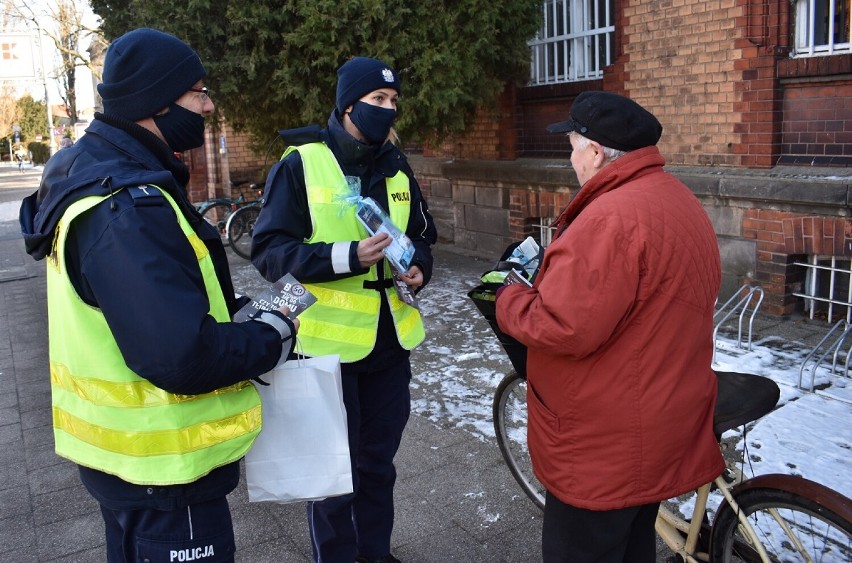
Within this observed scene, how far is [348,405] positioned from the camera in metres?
2.98

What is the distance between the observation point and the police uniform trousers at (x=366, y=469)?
297cm

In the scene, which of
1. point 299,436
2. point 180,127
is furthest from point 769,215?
point 180,127

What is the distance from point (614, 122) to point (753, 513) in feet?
4.44

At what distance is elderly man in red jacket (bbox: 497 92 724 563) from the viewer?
6.88 ft

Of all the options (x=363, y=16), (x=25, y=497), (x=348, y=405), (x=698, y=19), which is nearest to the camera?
(x=348, y=405)

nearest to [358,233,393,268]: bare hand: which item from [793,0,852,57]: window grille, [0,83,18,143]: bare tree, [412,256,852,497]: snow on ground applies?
[412,256,852,497]: snow on ground

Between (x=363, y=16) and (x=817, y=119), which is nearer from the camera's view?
(x=817, y=119)

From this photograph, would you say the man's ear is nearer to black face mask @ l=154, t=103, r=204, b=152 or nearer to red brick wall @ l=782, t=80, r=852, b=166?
black face mask @ l=154, t=103, r=204, b=152

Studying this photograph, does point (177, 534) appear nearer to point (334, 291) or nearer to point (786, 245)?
point (334, 291)

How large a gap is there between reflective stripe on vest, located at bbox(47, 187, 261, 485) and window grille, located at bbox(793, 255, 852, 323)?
208 inches

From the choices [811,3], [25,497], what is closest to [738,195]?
[811,3]

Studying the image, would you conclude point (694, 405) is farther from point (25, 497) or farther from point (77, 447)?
point (25, 497)

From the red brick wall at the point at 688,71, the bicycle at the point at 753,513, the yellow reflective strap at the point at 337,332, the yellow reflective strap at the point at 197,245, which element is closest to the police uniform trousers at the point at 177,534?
the yellow reflective strap at the point at 197,245

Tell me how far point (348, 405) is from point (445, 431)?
1.82 meters
